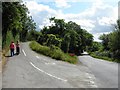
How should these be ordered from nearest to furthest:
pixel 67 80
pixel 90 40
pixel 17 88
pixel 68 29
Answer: pixel 17 88
pixel 67 80
pixel 68 29
pixel 90 40

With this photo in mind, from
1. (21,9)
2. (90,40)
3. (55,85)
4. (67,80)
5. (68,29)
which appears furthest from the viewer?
(90,40)

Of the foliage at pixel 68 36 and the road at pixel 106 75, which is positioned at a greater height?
the road at pixel 106 75

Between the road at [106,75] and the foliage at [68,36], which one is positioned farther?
the foliage at [68,36]

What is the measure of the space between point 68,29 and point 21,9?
7288 centimetres

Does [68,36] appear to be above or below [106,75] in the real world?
below

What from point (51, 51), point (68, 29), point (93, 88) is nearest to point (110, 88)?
point (93, 88)

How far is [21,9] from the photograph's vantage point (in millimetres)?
37531

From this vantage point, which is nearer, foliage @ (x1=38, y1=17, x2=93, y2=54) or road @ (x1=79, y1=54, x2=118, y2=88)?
road @ (x1=79, y1=54, x2=118, y2=88)

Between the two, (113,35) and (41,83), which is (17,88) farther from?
(113,35)

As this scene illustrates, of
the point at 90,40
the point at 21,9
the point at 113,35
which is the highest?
the point at 21,9

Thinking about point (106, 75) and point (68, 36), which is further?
point (68, 36)

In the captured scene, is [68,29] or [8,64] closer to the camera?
[8,64]

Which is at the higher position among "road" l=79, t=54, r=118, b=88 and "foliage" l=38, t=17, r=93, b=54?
"road" l=79, t=54, r=118, b=88

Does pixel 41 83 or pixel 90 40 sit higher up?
pixel 41 83
